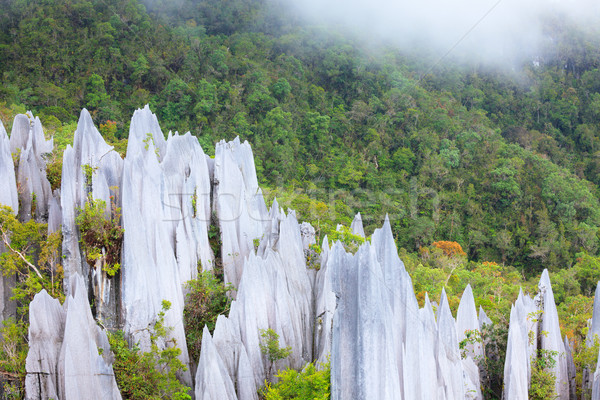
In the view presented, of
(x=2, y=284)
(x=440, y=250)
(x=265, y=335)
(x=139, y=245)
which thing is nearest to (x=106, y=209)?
(x=139, y=245)

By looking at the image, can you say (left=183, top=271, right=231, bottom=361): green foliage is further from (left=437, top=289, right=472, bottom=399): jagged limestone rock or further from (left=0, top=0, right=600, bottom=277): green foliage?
(left=0, top=0, right=600, bottom=277): green foliage

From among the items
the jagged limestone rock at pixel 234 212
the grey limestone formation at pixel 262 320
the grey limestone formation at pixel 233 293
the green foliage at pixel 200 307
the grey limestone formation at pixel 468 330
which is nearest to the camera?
the grey limestone formation at pixel 233 293

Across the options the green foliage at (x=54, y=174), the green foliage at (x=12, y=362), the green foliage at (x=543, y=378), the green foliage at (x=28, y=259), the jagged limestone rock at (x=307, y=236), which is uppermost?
the green foliage at (x=54, y=174)

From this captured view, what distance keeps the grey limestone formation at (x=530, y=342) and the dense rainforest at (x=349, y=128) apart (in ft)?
29.4

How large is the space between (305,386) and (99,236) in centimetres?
667

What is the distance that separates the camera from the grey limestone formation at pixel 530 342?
12.8 meters

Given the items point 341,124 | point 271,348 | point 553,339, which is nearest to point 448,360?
point 553,339

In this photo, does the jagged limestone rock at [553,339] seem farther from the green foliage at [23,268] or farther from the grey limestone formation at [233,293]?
the green foliage at [23,268]

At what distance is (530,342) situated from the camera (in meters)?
13.7

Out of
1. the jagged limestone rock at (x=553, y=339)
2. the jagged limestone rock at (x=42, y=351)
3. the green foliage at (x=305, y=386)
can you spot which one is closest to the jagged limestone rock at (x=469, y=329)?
the jagged limestone rock at (x=553, y=339)

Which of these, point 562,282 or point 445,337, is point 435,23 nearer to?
point 562,282

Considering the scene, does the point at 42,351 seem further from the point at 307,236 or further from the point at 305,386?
the point at 307,236

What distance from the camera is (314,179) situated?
32.9 metres

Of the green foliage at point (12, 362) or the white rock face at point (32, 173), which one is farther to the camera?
the white rock face at point (32, 173)
